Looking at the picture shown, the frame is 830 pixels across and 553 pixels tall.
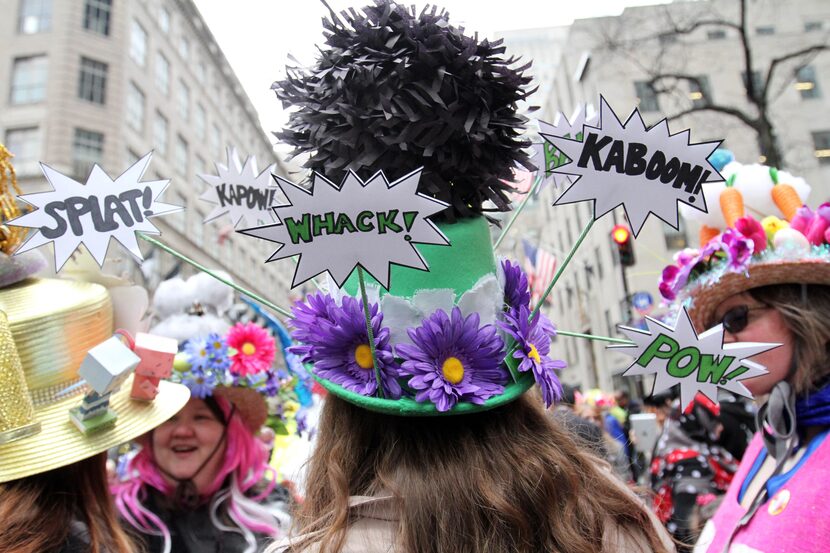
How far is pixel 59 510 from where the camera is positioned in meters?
1.71

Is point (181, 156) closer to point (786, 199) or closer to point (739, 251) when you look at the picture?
point (786, 199)

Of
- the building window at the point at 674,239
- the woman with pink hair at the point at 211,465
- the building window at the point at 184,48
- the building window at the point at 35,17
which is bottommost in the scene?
the woman with pink hair at the point at 211,465

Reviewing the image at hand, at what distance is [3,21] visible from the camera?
21.8m

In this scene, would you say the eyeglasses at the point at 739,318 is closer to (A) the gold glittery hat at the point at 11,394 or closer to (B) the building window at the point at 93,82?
(A) the gold glittery hat at the point at 11,394

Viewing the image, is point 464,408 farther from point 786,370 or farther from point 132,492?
point 132,492

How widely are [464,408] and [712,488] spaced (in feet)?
9.52

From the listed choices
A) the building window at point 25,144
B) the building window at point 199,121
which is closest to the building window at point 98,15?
the building window at point 25,144

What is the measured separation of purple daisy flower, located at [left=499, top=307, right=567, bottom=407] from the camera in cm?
127

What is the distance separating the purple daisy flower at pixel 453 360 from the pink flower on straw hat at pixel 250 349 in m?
2.10

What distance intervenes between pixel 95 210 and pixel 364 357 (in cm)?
85

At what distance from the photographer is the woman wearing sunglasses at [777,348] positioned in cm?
188

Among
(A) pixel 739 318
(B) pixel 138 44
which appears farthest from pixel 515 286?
(B) pixel 138 44

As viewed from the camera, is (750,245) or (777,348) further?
(750,245)

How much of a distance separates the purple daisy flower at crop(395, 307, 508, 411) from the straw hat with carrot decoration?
51.1 inches
